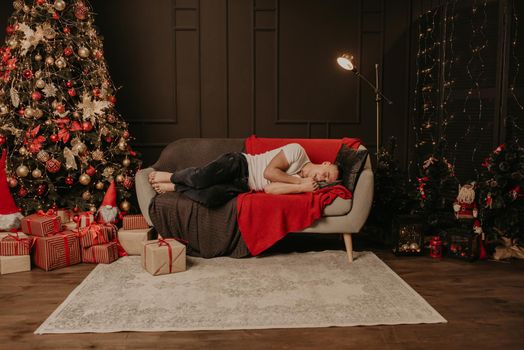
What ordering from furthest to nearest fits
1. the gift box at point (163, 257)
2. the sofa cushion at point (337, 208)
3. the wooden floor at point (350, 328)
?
the sofa cushion at point (337, 208), the gift box at point (163, 257), the wooden floor at point (350, 328)

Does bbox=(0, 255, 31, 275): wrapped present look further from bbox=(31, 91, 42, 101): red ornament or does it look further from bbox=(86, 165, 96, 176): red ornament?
bbox=(31, 91, 42, 101): red ornament

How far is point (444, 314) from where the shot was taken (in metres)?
2.65

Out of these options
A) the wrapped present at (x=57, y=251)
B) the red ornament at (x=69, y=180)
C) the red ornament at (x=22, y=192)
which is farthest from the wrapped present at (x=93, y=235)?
the red ornament at (x=22, y=192)

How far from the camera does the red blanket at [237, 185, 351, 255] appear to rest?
3.52 meters

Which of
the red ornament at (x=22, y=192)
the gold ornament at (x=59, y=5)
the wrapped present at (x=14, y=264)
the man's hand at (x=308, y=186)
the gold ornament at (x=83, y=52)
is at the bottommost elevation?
the wrapped present at (x=14, y=264)

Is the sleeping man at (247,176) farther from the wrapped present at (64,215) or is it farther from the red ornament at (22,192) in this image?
the red ornament at (22,192)

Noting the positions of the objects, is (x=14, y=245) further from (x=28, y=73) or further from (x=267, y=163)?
(x=267, y=163)

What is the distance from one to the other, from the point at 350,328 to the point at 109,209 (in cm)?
224

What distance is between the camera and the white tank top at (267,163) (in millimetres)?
3826

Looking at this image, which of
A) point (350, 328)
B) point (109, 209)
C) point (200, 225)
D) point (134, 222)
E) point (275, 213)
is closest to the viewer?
point (350, 328)

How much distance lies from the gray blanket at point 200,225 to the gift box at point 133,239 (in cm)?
11

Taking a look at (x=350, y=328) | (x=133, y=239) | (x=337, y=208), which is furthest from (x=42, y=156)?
(x=350, y=328)

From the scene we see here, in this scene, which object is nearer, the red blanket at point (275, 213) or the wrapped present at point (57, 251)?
the wrapped present at point (57, 251)

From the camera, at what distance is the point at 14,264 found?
336cm
